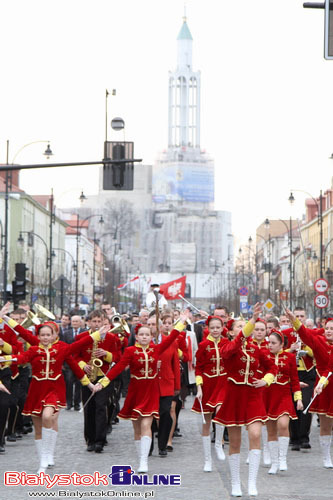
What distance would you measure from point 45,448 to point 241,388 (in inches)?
98.2

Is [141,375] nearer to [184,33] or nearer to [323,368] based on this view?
[323,368]

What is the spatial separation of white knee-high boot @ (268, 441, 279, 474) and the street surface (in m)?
0.10

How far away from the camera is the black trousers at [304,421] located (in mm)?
14875

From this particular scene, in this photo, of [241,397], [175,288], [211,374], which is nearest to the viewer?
[241,397]

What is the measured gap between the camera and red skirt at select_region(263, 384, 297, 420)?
1265 cm

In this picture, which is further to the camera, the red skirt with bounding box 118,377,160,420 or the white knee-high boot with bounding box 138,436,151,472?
the red skirt with bounding box 118,377,160,420

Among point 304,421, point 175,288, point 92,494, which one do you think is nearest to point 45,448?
point 92,494

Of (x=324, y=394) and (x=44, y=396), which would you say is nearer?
(x=44, y=396)

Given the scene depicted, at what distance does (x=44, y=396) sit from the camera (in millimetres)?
12234

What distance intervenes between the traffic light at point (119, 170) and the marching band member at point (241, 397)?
9.70m

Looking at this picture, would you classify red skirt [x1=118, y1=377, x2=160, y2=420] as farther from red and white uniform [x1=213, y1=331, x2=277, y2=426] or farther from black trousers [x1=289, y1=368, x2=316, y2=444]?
black trousers [x1=289, y1=368, x2=316, y2=444]

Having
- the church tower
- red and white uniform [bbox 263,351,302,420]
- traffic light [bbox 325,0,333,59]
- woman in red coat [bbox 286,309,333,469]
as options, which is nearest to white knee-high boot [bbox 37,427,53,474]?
red and white uniform [bbox 263,351,302,420]


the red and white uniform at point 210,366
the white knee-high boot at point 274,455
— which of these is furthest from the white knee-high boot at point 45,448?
the white knee-high boot at point 274,455

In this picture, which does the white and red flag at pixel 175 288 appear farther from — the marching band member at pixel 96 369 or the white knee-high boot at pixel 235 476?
the white knee-high boot at pixel 235 476
